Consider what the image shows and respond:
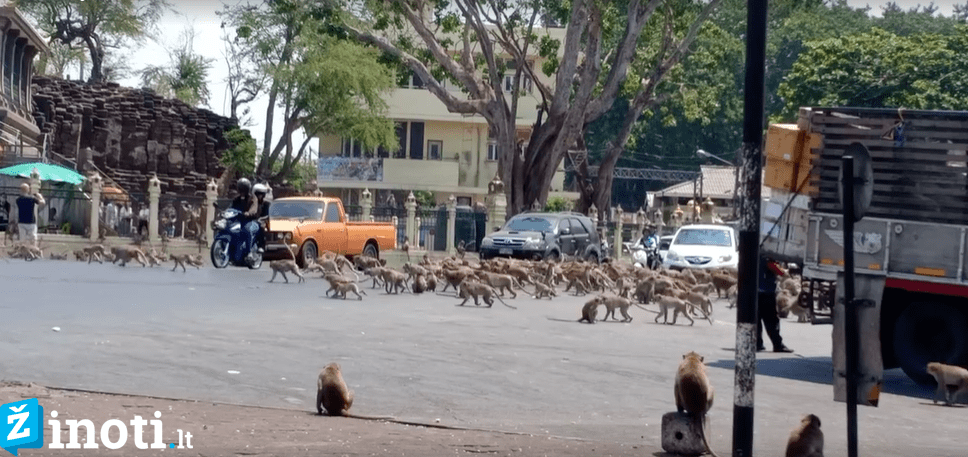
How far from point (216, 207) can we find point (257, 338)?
29951mm

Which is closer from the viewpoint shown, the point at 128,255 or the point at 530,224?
the point at 128,255

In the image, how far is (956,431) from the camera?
11820 mm

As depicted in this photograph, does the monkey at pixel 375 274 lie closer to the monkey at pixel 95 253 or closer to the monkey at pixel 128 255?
the monkey at pixel 128 255

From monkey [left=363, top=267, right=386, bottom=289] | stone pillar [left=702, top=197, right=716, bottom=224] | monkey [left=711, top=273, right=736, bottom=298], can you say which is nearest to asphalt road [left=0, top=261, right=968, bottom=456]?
monkey [left=363, top=267, right=386, bottom=289]

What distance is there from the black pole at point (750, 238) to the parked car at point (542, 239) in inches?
998

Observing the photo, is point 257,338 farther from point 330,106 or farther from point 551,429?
point 330,106

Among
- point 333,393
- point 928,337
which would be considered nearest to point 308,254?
point 928,337

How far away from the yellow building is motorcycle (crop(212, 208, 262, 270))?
35366 millimetres

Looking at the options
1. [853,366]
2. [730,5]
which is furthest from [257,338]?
[730,5]

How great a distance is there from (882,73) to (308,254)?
27.5 meters

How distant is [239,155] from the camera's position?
61812mm

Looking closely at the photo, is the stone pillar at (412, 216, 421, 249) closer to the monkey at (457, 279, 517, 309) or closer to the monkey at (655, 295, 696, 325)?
the monkey at (457, 279, 517, 309)

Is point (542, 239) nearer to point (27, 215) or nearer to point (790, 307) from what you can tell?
point (790, 307)

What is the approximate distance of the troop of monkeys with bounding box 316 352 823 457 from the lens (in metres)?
8.77
